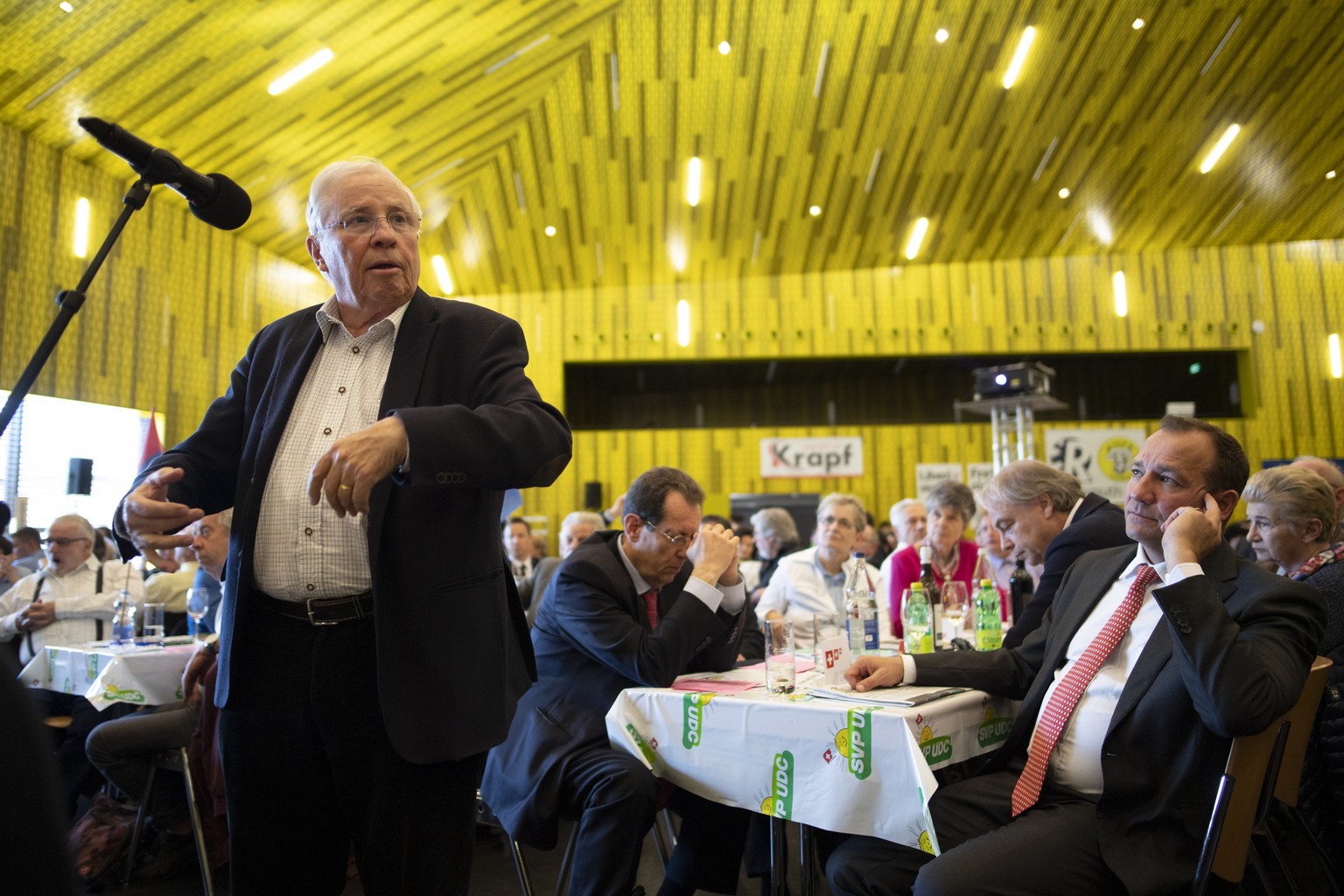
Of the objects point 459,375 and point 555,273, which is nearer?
point 459,375

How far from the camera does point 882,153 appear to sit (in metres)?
10.9

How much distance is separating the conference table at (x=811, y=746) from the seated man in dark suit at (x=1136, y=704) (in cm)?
11

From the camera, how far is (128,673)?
3734 millimetres

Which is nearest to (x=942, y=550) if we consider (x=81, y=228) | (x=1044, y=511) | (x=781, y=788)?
(x=1044, y=511)

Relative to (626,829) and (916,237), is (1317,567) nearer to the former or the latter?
(626,829)

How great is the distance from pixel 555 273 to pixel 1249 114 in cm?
829

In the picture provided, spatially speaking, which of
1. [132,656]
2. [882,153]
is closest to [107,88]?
[132,656]

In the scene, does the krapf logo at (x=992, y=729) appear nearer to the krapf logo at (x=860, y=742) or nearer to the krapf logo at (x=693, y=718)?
the krapf logo at (x=860, y=742)

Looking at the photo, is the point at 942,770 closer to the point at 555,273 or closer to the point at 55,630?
the point at 55,630

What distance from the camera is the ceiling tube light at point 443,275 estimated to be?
12062 millimetres

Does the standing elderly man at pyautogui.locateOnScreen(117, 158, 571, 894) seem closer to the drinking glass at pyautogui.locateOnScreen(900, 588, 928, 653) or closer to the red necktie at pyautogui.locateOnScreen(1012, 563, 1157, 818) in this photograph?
the red necktie at pyautogui.locateOnScreen(1012, 563, 1157, 818)

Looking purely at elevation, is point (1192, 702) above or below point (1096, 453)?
below

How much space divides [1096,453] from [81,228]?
1130cm

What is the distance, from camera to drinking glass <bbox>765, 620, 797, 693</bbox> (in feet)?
7.67
